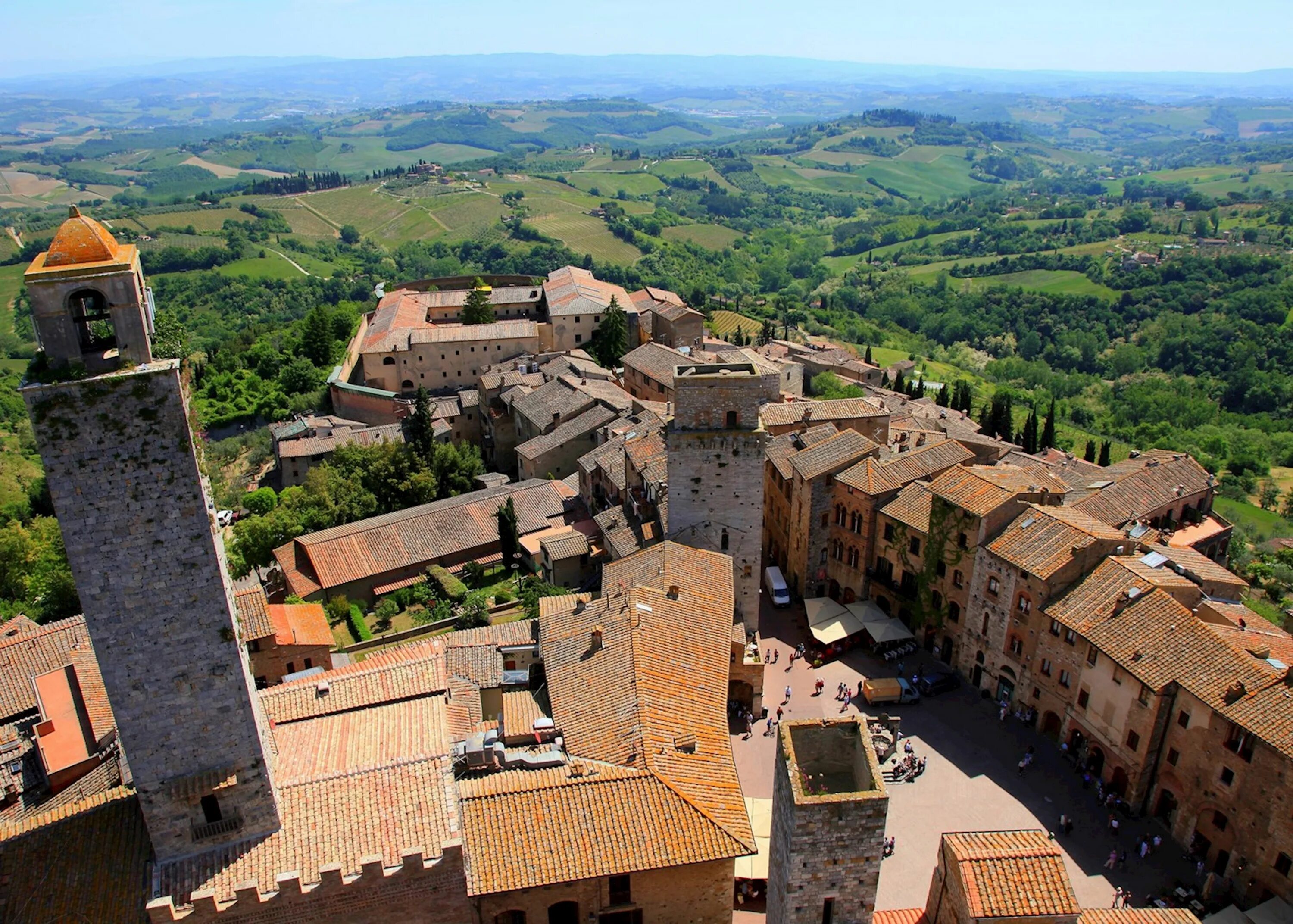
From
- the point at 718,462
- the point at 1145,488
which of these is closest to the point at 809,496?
the point at 718,462

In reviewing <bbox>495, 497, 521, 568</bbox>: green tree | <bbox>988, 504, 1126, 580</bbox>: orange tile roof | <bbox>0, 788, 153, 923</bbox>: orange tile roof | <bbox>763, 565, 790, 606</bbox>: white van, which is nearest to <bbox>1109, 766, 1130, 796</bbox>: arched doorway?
<bbox>988, 504, 1126, 580</bbox>: orange tile roof

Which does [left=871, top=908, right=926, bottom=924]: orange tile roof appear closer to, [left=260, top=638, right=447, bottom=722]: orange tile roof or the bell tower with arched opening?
[left=260, top=638, right=447, bottom=722]: orange tile roof

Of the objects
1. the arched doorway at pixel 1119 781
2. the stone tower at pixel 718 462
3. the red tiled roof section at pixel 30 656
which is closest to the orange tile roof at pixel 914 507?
the stone tower at pixel 718 462

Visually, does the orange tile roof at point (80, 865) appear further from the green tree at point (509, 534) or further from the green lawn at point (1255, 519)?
the green lawn at point (1255, 519)

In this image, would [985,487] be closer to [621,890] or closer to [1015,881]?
[1015,881]

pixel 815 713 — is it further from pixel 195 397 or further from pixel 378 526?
pixel 195 397

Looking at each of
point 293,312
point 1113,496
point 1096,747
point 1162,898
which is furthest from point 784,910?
point 293,312
